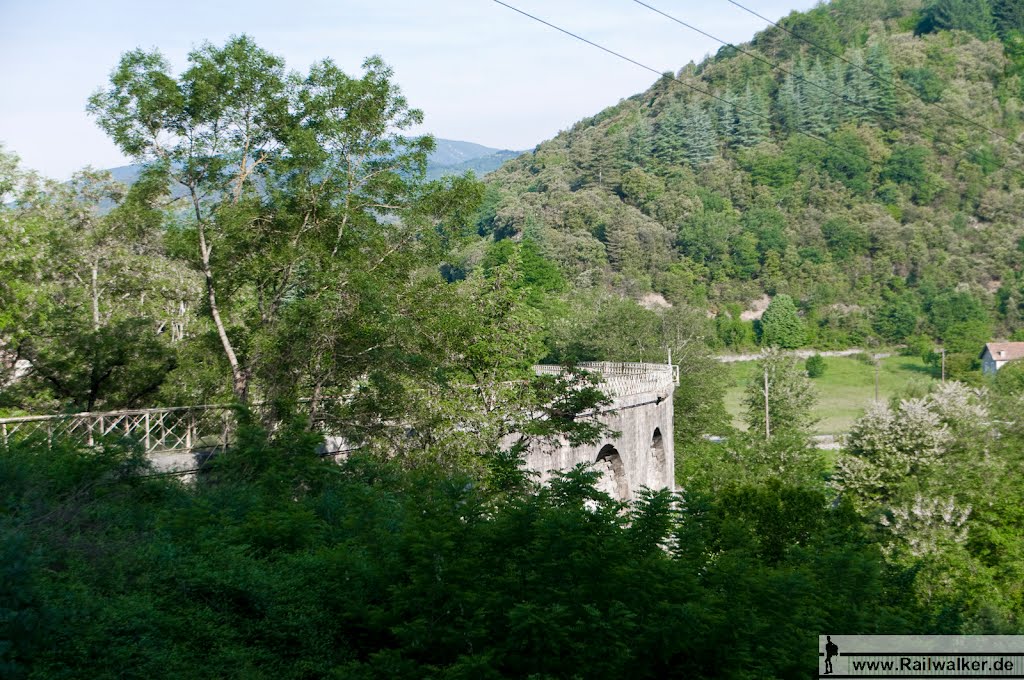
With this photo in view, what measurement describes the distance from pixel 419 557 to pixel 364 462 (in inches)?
225

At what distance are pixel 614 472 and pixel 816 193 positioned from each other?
86.4 meters

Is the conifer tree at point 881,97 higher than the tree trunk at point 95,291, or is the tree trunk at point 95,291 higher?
the conifer tree at point 881,97

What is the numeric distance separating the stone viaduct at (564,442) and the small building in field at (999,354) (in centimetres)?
4776

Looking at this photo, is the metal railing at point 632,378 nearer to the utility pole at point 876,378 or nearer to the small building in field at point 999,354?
the utility pole at point 876,378

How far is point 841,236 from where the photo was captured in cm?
9638

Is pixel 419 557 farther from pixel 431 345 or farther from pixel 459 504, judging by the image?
pixel 431 345

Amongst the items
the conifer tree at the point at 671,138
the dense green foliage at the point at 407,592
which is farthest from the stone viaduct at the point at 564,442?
the conifer tree at the point at 671,138

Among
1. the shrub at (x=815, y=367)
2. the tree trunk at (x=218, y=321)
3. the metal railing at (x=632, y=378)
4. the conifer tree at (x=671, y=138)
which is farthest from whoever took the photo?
the conifer tree at (x=671, y=138)

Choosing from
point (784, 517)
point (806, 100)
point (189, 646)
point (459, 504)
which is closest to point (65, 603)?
point (189, 646)

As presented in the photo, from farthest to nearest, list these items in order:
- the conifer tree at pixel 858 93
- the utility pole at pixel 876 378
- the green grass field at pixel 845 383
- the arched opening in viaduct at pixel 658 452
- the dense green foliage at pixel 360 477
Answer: the conifer tree at pixel 858 93, the utility pole at pixel 876 378, the green grass field at pixel 845 383, the arched opening in viaduct at pixel 658 452, the dense green foliage at pixel 360 477

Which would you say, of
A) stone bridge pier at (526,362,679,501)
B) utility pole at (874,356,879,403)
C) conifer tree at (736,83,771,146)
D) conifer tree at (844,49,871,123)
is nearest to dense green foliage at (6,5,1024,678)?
stone bridge pier at (526,362,679,501)

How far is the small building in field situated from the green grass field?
453 centimetres

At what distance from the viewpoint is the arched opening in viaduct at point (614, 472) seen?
25.9 meters

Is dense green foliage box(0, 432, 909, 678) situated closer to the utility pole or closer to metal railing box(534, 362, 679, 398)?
metal railing box(534, 362, 679, 398)
